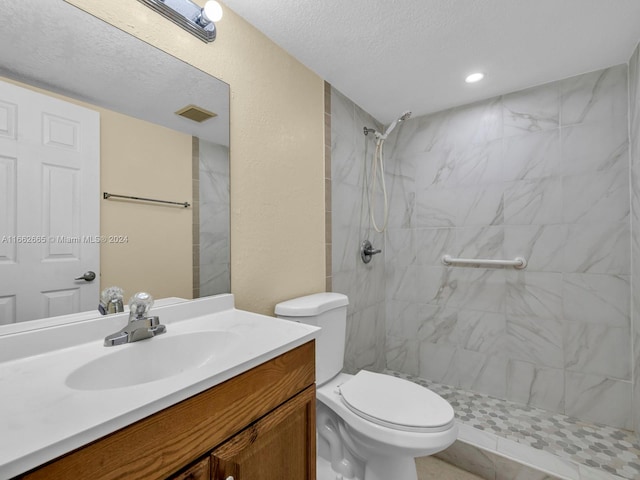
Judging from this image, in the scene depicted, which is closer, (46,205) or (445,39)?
(46,205)

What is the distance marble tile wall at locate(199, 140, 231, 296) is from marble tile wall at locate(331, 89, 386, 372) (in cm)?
78

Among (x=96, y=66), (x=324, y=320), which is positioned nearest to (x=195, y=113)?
(x=96, y=66)

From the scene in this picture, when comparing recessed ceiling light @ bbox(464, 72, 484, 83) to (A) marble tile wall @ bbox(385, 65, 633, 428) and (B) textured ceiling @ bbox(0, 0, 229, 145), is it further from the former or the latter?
(B) textured ceiling @ bbox(0, 0, 229, 145)

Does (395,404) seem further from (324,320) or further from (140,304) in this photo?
(140,304)

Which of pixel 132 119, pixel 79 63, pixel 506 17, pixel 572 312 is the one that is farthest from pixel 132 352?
pixel 572 312

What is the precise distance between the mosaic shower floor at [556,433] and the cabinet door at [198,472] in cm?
165

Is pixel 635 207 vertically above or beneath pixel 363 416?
above

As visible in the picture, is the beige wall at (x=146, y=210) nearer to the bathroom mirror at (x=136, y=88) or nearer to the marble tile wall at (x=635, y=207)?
the bathroom mirror at (x=136, y=88)

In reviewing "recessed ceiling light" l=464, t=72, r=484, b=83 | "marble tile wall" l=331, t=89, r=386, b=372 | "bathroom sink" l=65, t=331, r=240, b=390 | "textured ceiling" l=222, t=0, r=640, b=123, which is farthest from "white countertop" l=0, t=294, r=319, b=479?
"recessed ceiling light" l=464, t=72, r=484, b=83

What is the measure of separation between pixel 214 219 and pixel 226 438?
79 cm

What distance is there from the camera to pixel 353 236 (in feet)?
6.81

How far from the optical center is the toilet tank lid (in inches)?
54.1

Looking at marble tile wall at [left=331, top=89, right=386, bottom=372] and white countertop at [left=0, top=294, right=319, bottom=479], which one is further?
marble tile wall at [left=331, top=89, right=386, bottom=372]

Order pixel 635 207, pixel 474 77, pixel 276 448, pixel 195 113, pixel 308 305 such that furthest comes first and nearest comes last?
1. pixel 474 77
2. pixel 635 207
3. pixel 308 305
4. pixel 195 113
5. pixel 276 448
